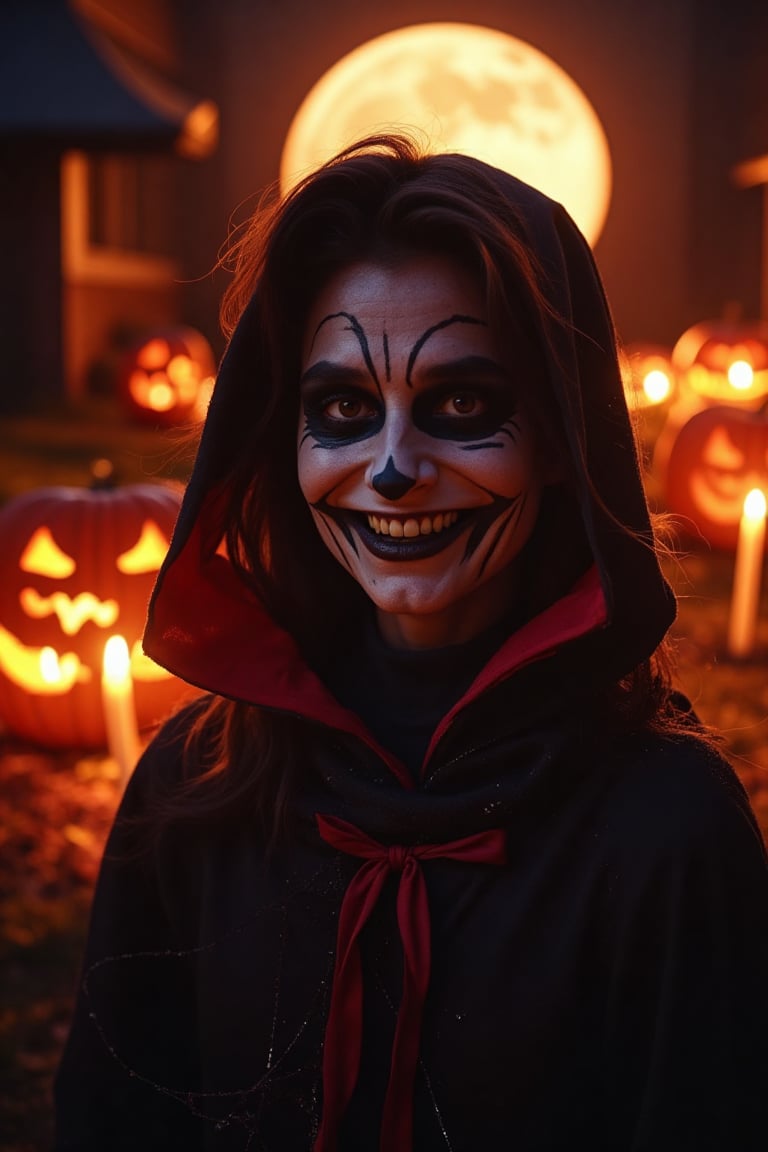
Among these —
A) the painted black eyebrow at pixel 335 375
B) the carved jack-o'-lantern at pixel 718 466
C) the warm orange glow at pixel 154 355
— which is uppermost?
the warm orange glow at pixel 154 355

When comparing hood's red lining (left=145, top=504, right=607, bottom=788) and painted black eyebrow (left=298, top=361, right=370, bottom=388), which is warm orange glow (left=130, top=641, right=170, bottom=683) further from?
painted black eyebrow (left=298, top=361, right=370, bottom=388)

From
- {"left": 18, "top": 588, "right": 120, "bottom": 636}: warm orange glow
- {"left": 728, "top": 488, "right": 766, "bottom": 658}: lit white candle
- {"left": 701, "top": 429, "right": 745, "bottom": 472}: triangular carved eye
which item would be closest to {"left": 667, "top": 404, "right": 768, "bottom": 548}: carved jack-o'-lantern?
{"left": 701, "top": 429, "right": 745, "bottom": 472}: triangular carved eye

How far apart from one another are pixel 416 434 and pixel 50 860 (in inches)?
111

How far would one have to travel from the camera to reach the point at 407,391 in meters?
1.73

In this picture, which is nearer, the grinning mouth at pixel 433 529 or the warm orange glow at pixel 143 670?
the grinning mouth at pixel 433 529

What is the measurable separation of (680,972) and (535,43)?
749 inches

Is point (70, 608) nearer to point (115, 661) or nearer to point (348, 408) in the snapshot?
point (115, 661)

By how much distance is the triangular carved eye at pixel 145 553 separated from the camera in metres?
4.84

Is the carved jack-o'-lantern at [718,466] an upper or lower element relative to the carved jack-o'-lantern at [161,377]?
lower

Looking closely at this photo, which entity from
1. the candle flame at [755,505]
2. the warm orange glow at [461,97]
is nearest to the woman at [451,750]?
the candle flame at [755,505]

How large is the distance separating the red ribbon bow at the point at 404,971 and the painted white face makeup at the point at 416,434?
319mm

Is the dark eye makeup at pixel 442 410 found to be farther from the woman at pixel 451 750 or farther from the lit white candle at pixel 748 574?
the lit white candle at pixel 748 574

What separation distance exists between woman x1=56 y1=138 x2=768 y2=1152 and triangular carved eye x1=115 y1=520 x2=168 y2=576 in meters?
2.91

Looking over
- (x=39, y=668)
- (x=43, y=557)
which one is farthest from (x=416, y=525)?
(x=39, y=668)
